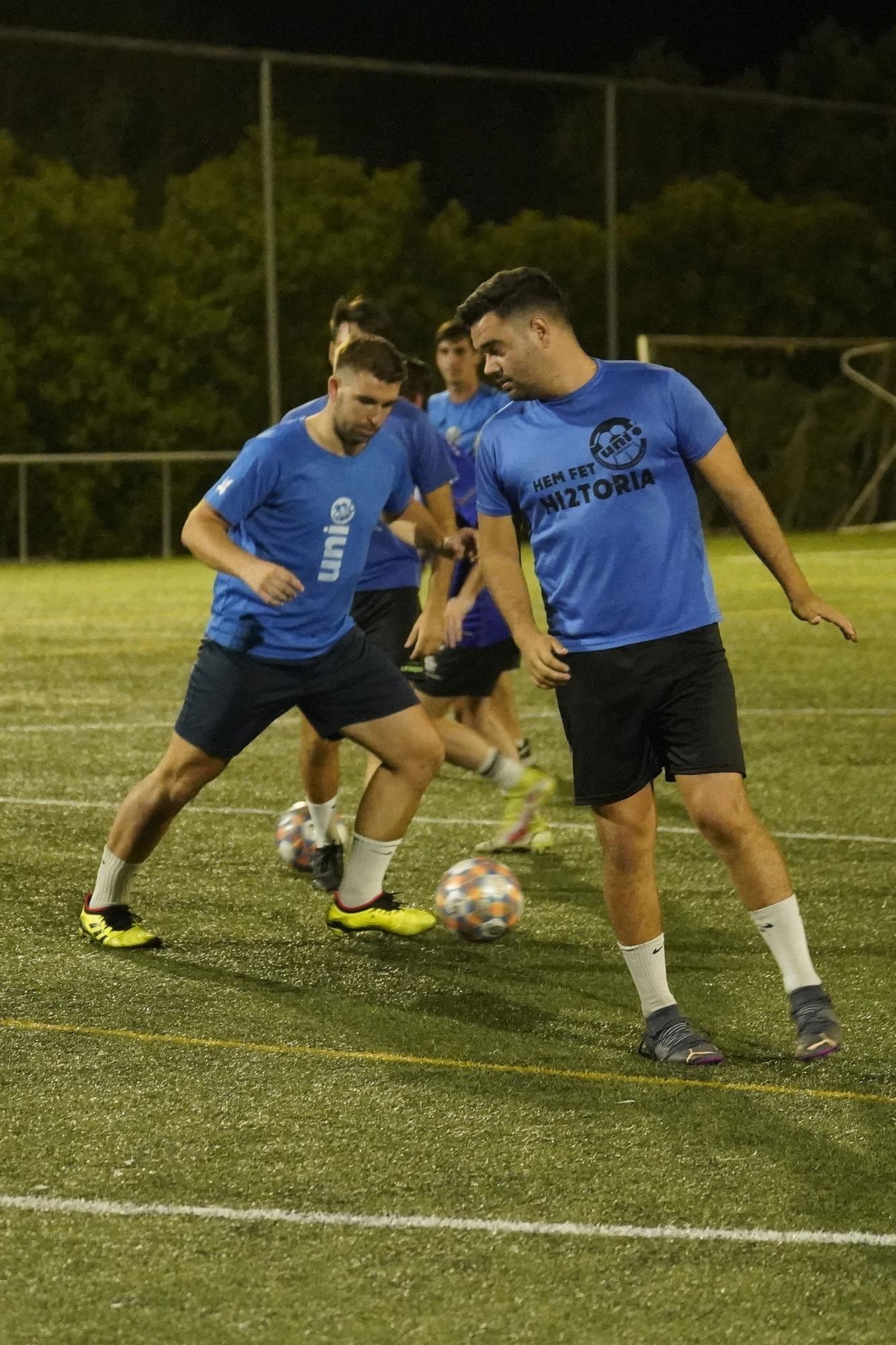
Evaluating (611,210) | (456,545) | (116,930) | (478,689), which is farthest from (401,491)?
(611,210)

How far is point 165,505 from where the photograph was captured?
27.8 m

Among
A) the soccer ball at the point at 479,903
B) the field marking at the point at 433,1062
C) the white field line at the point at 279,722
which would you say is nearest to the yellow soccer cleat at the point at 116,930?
the field marking at the point at 433,1062

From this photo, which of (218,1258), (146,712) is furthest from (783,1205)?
(146,712)

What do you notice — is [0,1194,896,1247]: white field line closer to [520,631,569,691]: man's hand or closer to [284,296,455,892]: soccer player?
[520,631,569,691]: man's hand

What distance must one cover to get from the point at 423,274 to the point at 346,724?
2466cm

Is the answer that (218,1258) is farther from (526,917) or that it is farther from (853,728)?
(853,728)

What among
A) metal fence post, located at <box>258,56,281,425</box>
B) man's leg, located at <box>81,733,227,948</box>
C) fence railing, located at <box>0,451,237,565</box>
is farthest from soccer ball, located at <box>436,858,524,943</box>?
fence railing, located at <box>0,451,237,565</box>

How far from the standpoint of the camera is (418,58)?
128ft

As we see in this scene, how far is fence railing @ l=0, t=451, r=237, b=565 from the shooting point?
27156 mm

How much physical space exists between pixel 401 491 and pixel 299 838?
4.88 ft

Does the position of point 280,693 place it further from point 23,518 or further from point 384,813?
point 23,518

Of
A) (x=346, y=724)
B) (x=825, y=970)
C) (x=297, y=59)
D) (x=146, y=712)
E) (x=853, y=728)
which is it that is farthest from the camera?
(x=297, y=59)

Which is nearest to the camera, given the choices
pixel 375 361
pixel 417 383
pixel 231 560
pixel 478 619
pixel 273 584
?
pixel 273 584

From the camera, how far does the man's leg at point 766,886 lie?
480cm
